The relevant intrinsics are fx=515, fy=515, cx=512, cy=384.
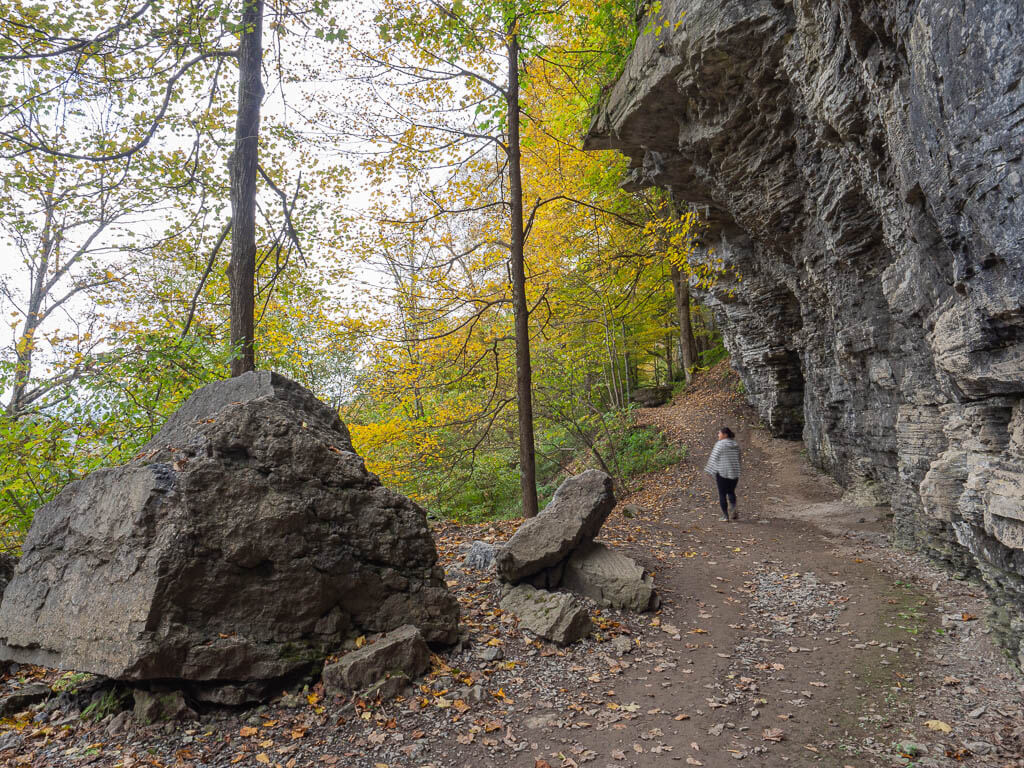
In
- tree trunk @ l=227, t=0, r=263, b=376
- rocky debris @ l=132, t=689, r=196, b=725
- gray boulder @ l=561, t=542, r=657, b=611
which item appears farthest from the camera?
tree trunk @ l=227, t=0, r=263, b=376

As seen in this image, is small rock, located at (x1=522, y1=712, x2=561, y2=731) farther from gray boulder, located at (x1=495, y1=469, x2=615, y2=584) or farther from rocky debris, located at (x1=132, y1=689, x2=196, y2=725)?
rocky debris, located at (x1=132, y1=689, x2=196, y2=725)

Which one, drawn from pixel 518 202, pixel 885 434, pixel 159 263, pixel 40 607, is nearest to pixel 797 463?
pixel 885 434

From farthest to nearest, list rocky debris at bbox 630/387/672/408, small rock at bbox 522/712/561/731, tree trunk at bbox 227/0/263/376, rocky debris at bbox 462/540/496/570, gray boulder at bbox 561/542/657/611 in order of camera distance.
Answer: rocky debris at bbox 630/387/672/408, tree trunk at bbox 227/0/263/376, rocky debris at bbox 462/540/496/570, gray boulder at bbox 561/542/657/611, small rock at bbox 522/712/561/731

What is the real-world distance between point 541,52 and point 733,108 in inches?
156

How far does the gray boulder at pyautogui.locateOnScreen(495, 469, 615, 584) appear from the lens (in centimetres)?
662

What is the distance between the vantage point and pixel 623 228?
16.7 m

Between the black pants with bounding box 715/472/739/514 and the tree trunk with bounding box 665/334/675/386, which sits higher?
the tree trunk with bounding box 665/334/675/386

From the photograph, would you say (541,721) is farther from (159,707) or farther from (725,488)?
(725,488)

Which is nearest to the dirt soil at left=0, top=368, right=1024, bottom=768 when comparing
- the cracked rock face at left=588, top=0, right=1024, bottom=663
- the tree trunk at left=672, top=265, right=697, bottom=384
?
the cracked rock face at left=588, top=0, right=1024, bottom=663

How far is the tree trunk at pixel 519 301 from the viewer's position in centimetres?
964

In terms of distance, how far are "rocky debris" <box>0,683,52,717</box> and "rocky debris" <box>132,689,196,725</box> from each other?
47.4 inches

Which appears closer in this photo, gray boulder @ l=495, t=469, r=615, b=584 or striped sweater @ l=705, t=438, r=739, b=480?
gray boulder @ l=495, t=469, r=615, b=584

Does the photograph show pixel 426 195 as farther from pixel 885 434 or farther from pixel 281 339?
pixel 885 434

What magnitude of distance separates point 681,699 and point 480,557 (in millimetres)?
3522
